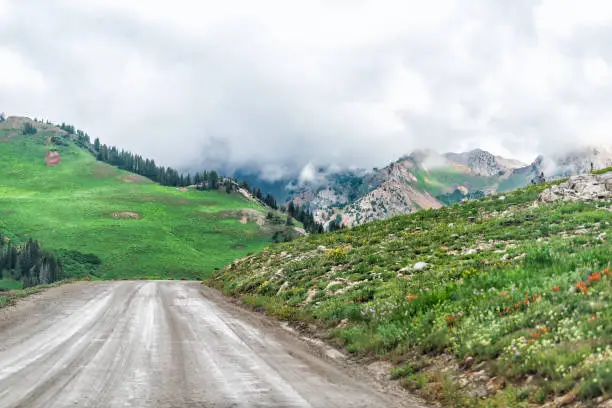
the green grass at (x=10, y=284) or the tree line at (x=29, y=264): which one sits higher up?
the tree line at (x=29, y=264)

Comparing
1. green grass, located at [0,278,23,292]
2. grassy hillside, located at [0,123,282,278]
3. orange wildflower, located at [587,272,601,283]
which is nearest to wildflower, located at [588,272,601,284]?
orange wildflower, located at [587,272,601,283]

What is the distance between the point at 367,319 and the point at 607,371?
8.64 m

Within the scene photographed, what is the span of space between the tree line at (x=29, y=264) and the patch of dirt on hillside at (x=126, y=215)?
115 ft

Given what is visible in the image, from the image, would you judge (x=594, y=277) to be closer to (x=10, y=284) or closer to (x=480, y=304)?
(x=480, y=304)

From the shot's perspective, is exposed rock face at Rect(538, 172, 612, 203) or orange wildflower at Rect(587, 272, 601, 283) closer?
orange wildflower at Rect(587, 272, 601, 283)

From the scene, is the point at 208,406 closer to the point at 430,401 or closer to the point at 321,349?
the point at 430,401

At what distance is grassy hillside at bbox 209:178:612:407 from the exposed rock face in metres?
2.84

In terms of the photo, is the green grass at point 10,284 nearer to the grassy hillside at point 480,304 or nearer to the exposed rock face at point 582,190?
the grassy hillside at point 480,304

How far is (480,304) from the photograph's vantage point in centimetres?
1183

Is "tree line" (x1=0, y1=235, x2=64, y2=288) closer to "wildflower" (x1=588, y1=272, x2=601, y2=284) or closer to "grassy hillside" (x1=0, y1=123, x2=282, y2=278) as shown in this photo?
"grassy hillside" (x1=0, y1=123, x2=282, y2=278)

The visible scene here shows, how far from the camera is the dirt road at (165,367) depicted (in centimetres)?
796

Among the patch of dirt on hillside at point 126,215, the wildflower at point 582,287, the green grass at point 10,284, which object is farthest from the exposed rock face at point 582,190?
the patch of dirt on hillside at point 126,215

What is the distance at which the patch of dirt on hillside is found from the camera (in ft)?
482

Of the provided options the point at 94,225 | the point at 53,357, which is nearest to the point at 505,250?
the point at 53,357
